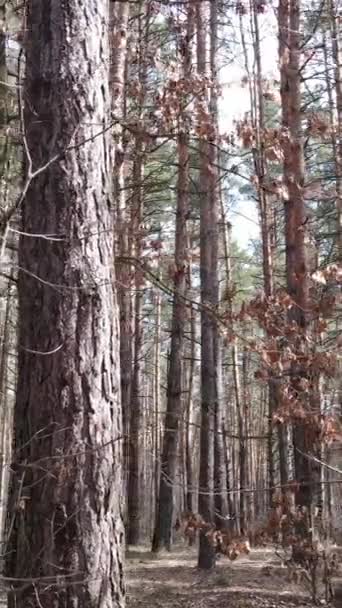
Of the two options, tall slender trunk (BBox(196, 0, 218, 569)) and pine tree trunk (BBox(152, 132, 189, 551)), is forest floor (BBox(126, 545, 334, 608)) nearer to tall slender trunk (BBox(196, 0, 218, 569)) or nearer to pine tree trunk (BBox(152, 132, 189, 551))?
tall slender trunk (BBox(196, 0, 218, 569))

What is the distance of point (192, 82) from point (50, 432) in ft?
14.4

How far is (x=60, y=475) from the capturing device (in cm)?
280

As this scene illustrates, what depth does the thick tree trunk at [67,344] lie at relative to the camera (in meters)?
2.80

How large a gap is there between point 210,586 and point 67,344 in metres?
5.96

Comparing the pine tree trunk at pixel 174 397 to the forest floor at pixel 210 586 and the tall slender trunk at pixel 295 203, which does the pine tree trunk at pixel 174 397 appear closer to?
the forest floor at pixel 210 586

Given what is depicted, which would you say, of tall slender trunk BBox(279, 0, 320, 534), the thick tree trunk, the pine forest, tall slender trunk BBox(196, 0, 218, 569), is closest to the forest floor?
the pine forest

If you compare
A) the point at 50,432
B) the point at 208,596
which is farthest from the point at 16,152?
the point at 208,596

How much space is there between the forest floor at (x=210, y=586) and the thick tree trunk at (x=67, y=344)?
4.30 metres

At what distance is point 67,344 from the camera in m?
2.95

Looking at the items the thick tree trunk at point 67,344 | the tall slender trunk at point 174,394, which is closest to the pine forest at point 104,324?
→ the thick tree trunk at point 67,344

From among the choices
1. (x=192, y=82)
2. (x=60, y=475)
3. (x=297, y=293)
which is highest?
(x=192, y=82)

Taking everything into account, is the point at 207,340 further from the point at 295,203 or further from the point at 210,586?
the point at 210,586

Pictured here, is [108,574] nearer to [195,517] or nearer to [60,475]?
[60,475]

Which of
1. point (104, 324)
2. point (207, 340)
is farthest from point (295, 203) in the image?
point (104, 324)
